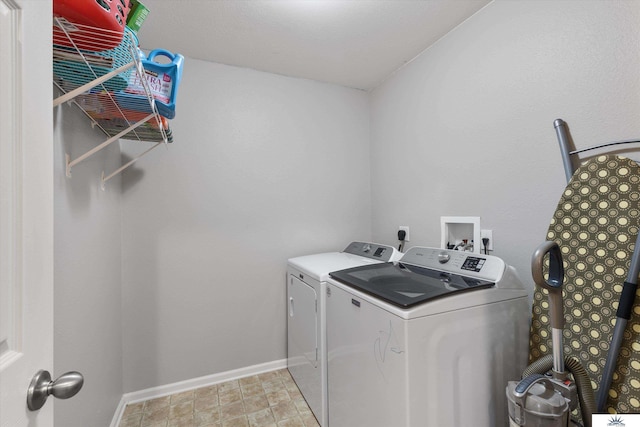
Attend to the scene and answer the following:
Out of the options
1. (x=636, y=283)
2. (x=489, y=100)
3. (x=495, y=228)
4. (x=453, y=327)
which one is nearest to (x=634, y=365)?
(x=636, y=283)

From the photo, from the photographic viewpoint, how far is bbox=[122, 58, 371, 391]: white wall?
1993 millimetres

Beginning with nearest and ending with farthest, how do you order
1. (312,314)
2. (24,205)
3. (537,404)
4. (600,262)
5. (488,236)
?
(24,205) → (537,404) → (600,262) → (488,236) → (312,314)

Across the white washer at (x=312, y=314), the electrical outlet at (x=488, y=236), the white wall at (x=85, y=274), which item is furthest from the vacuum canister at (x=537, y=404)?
the white wall at (x=85, y=274)

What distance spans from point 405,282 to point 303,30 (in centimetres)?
169

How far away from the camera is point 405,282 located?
1338 millimetres

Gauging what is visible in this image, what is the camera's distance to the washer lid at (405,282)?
113 centimetres

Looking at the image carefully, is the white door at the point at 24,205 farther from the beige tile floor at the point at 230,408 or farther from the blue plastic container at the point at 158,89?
the beige tile floor at the point at 230,408

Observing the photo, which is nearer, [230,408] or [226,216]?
[230,408]

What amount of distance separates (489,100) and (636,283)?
3.65 feet

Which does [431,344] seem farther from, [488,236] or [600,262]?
[488,236]

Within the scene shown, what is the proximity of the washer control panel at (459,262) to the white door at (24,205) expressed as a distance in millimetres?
1542

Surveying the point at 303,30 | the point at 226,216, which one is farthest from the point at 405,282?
the point at 303,30

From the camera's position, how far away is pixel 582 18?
1.20m

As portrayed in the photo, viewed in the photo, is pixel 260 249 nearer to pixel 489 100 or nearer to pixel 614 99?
pixel 489 100
